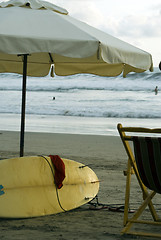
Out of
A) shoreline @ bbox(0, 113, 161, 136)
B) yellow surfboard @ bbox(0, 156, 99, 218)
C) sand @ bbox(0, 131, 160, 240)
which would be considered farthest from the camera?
shoreline @ bbox(0, 113, 161, 136)

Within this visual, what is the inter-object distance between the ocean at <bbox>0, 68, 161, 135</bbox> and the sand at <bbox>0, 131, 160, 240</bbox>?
3412 millimetres

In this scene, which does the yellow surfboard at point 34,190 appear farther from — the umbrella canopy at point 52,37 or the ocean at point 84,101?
the ocean at point 84,101

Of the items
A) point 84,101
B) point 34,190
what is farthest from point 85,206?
point 84,101

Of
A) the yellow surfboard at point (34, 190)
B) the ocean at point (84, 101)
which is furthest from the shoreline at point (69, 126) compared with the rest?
the yellow surfboard at point (34, 190)

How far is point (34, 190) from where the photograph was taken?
4488 mm

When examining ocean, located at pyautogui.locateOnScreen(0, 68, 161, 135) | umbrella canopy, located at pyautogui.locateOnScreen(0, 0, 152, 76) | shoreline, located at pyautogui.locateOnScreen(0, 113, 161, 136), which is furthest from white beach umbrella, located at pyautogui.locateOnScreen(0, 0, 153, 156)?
ocean, located at pyautogui.locateOnScreen(0, 68, 161, 135)

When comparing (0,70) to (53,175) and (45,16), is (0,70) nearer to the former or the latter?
(45,16)

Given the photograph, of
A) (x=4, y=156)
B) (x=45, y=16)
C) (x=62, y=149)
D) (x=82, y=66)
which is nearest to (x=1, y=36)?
(x=45, y=16)

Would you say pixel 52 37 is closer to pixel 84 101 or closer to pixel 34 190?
pixel 34 190

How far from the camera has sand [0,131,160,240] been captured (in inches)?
151

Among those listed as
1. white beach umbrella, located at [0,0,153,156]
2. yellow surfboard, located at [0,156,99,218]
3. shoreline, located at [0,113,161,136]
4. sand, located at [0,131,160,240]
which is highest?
white beach umbrella, located at [0,0,153,156]

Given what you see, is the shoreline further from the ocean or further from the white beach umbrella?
the white beach umbrella

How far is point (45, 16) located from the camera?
469cm

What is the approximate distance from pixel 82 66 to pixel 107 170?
1.93m
